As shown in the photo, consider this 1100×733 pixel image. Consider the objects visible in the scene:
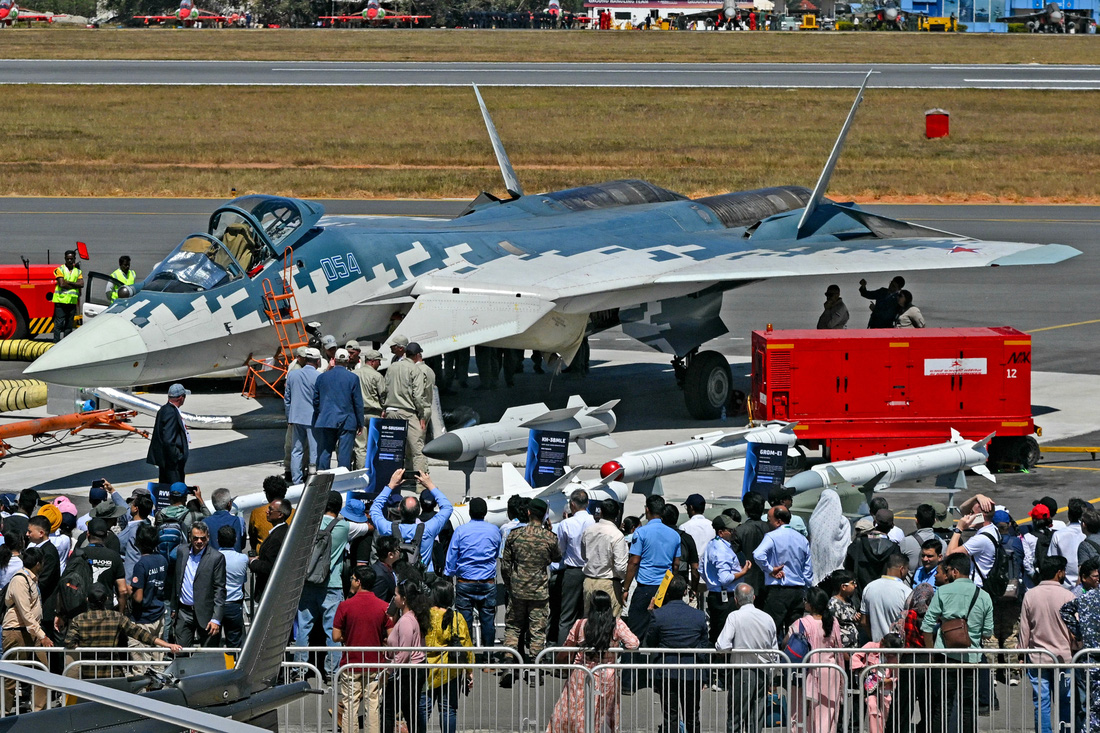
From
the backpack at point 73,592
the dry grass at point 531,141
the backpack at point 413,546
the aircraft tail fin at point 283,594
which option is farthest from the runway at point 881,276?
the aircraft tail fin at point 283,594

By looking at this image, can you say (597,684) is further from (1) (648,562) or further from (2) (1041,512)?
(2) (1041,512)

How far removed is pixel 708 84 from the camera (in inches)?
3152

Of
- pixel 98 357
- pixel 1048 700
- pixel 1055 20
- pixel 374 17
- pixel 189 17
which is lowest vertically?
pixel 1048 700

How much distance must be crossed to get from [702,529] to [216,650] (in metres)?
5.23

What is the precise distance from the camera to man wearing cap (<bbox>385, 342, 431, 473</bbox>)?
59.8ft

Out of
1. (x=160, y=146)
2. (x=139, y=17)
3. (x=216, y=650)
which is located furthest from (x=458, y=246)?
(x=139, y=17)

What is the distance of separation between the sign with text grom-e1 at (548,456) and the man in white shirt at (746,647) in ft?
18.2

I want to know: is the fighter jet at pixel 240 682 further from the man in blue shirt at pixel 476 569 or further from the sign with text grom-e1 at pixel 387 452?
the sign with text grom-e1 at pixel 387 452

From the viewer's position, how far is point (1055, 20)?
127500mm

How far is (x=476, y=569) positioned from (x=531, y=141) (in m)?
50.9


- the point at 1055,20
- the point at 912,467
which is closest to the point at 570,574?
the point at 912,467

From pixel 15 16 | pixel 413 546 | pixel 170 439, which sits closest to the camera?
pixel 413 546

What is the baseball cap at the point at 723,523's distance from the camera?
1307 centimetres

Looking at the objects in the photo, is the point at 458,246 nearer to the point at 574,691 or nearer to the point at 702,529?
the point at 702,529
